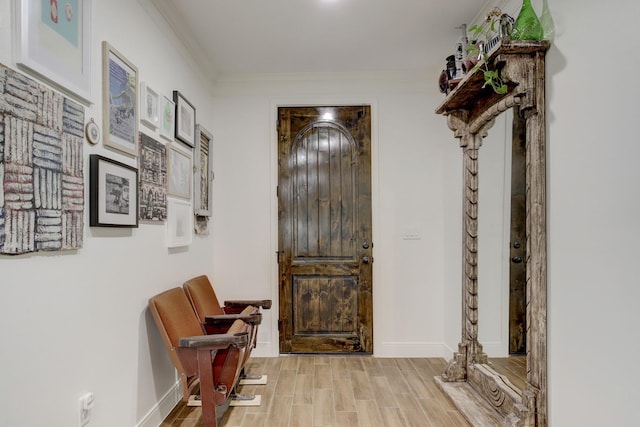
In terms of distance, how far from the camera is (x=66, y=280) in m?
1.39

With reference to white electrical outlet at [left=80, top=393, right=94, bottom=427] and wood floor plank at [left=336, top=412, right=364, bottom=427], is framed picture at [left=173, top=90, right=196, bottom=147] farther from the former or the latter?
wood floor plank at [left=336, top=412, right=364, bottom=427]

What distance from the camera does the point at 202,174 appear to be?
302 cm

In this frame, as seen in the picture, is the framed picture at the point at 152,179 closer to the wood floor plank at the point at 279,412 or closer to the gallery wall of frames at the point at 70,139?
the gallery wall of frames at the point at 70,139

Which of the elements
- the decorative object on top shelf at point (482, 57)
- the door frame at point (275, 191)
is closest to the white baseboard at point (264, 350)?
the door frame at point (275, 191)

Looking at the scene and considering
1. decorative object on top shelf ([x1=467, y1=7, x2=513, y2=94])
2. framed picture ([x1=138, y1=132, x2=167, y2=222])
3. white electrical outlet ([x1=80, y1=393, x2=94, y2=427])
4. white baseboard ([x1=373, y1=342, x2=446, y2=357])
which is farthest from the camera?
white baseboard ([x1=373, y1=342, x2=446, y2=357])

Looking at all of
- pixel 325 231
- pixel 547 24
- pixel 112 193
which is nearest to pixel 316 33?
pixel 547 24

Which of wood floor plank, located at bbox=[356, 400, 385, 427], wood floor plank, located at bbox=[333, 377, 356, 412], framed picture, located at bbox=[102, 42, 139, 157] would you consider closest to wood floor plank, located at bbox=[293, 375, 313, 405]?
wood floor plank, located at bbox=[333, 377, 356, 412]

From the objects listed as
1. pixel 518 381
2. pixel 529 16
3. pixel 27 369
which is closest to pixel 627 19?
pixel 529 16

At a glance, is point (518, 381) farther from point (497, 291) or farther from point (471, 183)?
point (471, 183)

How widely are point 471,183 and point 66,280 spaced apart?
7.71 feet

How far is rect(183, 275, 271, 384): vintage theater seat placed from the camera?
8.07 feet

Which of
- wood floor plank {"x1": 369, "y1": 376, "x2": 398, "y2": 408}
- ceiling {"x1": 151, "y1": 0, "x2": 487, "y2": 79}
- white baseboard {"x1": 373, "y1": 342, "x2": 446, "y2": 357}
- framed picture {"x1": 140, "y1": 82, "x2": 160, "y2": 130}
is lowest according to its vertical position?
wood floor plank {"x1": 369, "y1": 376, "x2": 398, "y2": 408}

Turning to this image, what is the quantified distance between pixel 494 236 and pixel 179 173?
7.02 ft

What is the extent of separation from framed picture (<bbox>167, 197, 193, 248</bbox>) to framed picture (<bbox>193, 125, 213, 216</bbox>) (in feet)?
0.53
